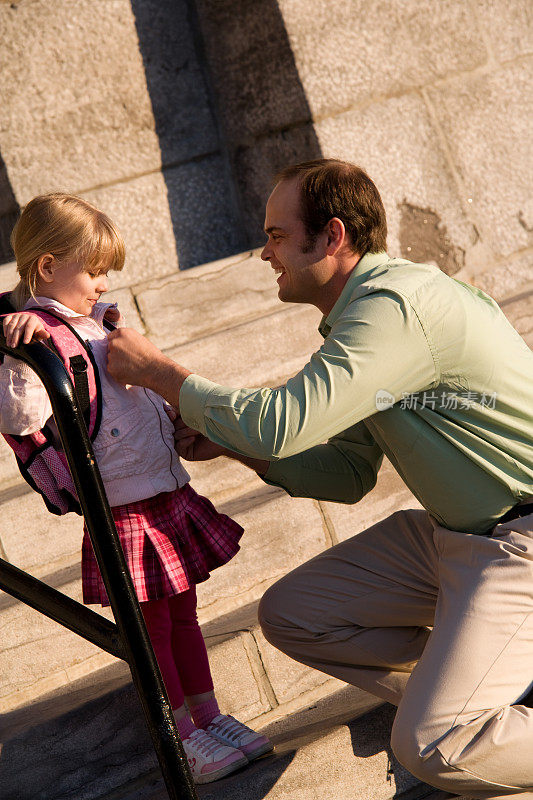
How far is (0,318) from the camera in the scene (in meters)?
2.04

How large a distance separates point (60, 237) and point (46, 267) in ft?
0.31

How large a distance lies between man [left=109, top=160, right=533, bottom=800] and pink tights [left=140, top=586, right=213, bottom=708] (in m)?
0.22

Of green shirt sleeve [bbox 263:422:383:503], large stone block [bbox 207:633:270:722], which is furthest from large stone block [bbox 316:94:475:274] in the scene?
large stone block [bbox 207:633:270:722]

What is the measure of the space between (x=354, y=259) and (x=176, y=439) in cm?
72

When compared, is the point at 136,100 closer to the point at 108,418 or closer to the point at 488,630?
the point at 108,418

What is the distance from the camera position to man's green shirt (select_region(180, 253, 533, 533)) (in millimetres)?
1895

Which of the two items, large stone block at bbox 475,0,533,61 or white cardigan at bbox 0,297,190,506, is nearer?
white cardigan at bbox 0,297,190,506

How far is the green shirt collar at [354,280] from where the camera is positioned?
219cm

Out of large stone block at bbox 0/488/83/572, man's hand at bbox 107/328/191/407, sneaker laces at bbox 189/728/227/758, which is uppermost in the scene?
man's hand at bbox 107/328/191/407

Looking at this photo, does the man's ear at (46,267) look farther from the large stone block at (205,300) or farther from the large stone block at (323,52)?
the large stone block at (323,52)

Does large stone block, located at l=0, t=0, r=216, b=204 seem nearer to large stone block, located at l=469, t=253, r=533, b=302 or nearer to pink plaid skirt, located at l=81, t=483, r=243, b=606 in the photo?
large stone block, located at l=469, t=253, r=533, b=302

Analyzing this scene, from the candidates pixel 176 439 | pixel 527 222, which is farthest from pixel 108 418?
pixel 527 222

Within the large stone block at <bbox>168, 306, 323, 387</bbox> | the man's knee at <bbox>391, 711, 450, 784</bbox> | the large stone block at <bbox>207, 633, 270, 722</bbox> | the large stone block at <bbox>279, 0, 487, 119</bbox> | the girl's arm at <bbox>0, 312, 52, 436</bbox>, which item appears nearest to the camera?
the man's knee at <bbox>391, 711, 450, 784</bbox>

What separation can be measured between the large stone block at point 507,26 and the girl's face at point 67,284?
8.92 feet
